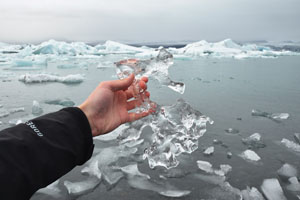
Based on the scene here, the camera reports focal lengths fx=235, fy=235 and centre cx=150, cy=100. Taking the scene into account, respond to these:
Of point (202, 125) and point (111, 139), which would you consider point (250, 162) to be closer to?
point (202, 125)

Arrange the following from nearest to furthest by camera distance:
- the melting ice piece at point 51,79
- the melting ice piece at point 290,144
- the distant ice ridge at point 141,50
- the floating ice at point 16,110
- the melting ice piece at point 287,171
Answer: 1. the melting ice piece at point 287,171
2. the melting ice piece at point 290,144
3. the floating ice at point 16,110
4. the melting ice piece at point 51,79
5. the distant ice ridge at point 141,50

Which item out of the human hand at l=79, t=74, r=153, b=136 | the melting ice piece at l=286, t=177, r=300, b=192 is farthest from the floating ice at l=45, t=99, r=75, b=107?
the melting ice piece at l=286, t=177, r=300, b=192

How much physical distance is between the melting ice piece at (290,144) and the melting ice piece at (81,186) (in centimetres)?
246

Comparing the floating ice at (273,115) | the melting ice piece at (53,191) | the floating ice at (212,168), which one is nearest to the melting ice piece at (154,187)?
the floating ice at (212,168)

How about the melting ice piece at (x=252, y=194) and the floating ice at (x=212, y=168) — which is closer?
the melting ice piece at (x=252, y=194)

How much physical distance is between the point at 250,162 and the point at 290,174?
1.32 ft

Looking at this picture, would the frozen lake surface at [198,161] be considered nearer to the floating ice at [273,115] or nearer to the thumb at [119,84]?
the floating ice at [273,115]

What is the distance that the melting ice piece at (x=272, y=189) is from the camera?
210 centimetres

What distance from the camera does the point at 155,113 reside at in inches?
95.8

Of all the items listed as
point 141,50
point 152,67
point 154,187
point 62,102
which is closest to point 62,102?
point 62,102

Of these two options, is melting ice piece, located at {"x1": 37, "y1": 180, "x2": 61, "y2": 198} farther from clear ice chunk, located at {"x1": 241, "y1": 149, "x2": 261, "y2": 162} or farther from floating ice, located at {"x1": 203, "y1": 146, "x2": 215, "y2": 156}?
clear ice chunk, located at {"x1": 241, "y1": 149, "x2": 261, "y2": 162}

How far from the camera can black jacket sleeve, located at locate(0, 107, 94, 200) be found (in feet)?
3.17

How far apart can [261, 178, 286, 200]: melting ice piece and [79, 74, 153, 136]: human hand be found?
4.37ft

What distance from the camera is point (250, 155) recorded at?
2812mm
